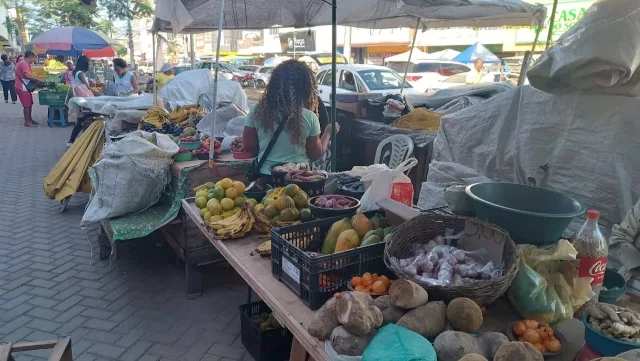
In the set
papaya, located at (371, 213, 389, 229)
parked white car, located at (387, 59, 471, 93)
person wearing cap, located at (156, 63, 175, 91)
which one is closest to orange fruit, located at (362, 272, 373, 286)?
papaya, located at (371, 213, 389, 229)

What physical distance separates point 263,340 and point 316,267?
4.64 feet

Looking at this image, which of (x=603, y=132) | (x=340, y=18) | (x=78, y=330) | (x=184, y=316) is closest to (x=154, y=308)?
(x=184, y=316)

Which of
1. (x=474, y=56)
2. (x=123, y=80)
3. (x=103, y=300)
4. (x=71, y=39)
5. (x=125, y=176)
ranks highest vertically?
(x=474, y=56)

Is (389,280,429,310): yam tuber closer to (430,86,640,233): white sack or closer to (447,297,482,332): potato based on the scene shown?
(447,297,482,332): potato

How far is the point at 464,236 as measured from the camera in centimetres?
198

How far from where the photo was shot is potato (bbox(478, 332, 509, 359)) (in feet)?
4.81

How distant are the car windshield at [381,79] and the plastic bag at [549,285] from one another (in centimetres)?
952

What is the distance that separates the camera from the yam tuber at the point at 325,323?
160 cm

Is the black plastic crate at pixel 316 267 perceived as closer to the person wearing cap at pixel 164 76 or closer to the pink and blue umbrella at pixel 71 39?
the person wearing cap at pixel 164 76

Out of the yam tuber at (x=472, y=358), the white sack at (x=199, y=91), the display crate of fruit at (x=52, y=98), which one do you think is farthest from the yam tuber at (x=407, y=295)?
the display crate of fruit at (x=52, y=98)

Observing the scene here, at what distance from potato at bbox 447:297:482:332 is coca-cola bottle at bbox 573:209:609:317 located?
1.86 feet

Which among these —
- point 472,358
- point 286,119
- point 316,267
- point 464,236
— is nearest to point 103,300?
point 286,119

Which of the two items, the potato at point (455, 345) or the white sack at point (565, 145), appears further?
the white sack at point (565, 145)

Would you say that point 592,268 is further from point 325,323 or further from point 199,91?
point 199,91
